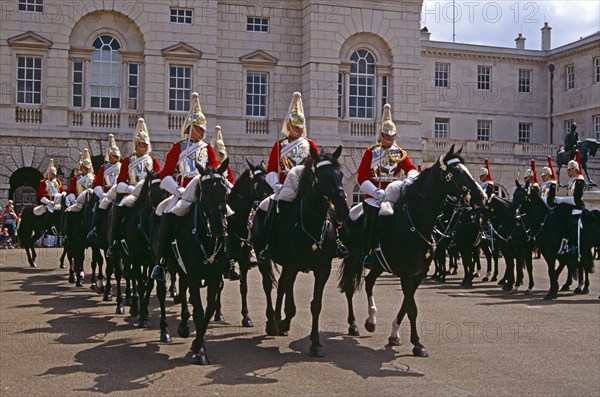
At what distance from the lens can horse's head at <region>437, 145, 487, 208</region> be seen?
9945 mm

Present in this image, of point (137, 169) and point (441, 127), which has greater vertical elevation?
point (441, 127)

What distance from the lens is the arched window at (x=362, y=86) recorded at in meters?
38.8

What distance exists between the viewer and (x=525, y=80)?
53125mm

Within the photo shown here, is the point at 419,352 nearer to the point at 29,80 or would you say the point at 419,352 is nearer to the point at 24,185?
the point at 29,80

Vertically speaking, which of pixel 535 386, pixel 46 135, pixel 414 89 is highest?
pixel 414 89

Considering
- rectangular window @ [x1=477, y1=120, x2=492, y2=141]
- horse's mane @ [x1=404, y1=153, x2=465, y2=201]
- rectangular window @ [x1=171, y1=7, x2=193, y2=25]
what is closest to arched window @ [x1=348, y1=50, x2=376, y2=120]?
rectangular window @ [x1=171, y1=7, x2=193, y2=25]

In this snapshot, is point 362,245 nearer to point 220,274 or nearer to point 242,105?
point 220,274

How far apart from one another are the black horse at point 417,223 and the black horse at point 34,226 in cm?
1378

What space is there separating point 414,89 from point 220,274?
30.9m

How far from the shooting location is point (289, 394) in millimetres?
7992

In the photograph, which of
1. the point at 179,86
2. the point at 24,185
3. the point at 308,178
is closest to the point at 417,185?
the point at 308,178

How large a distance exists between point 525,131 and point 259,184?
1748 inches

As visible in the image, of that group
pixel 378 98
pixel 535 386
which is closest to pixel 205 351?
pixel 535 386

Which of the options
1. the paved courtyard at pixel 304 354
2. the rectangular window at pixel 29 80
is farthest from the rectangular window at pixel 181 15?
the paved courtyard at pixel 304 354
